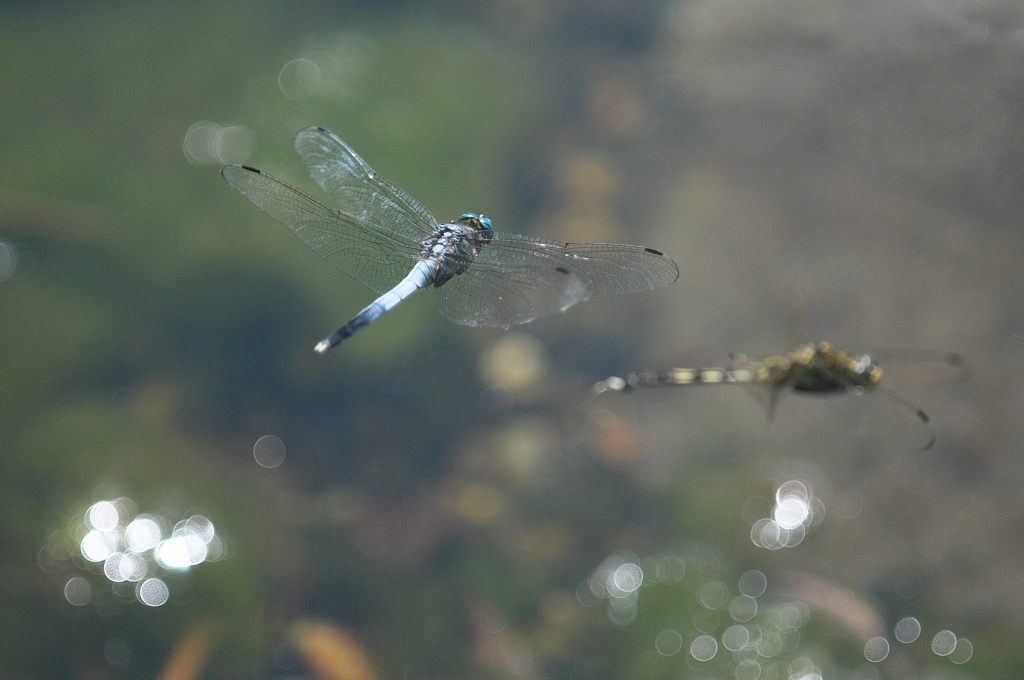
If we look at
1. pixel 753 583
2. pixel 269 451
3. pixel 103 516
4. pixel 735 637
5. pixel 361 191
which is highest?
pixel 361 191

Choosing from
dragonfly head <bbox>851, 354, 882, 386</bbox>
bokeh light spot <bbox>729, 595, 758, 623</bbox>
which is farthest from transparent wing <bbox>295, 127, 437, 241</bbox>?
bokeh light spot <bbox>729, 595, 758, 623</bbox>

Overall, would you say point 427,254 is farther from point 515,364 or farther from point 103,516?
point 103,516

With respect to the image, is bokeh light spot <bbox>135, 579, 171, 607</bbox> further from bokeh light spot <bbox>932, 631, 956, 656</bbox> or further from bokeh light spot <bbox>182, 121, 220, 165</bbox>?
bokeh light spot <bbox>932, 631, 956, 656</bbox>

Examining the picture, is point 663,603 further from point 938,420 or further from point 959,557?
point 938,420

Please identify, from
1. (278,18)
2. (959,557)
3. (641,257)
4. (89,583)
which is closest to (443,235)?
(641,257)

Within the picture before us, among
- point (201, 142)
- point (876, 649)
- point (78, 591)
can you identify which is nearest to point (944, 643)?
point (876, 649)

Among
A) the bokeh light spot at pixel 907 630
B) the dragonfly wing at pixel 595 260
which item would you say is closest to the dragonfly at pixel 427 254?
the dragonfly wing at pixel 595 260
